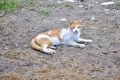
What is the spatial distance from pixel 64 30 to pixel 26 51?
79 cm

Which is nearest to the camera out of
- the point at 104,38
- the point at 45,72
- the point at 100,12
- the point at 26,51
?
the point at 45,72

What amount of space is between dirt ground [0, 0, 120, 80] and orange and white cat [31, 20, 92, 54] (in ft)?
0.37

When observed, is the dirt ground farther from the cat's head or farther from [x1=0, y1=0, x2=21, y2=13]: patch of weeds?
the cat's head

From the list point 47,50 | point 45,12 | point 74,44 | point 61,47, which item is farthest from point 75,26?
point 45,12

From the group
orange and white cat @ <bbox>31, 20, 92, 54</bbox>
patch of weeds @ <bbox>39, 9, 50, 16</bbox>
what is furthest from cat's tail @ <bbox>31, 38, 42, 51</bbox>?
patch of weeds @ <bbox>39, 9, 50, 16</bbox>

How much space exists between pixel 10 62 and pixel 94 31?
6.73 feet

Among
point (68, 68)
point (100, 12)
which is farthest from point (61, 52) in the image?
point (100, 12)

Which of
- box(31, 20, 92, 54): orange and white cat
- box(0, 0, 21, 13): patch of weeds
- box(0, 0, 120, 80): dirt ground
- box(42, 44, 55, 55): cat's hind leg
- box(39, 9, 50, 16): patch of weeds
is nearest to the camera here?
box(0, 0, 120, 80): dirt ground

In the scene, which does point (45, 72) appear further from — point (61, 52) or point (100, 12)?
point (100, 12)

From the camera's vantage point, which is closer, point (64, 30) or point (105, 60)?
point (105, 60)

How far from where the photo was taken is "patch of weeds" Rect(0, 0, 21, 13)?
340 inches

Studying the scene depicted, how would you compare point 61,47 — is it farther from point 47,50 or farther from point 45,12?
point 45,12

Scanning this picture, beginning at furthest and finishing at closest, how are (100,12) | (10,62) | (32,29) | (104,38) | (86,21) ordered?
(100,12)
(86,21)
(32,29)
(104,38)
(10,62)

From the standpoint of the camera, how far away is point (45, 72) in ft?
17.6
